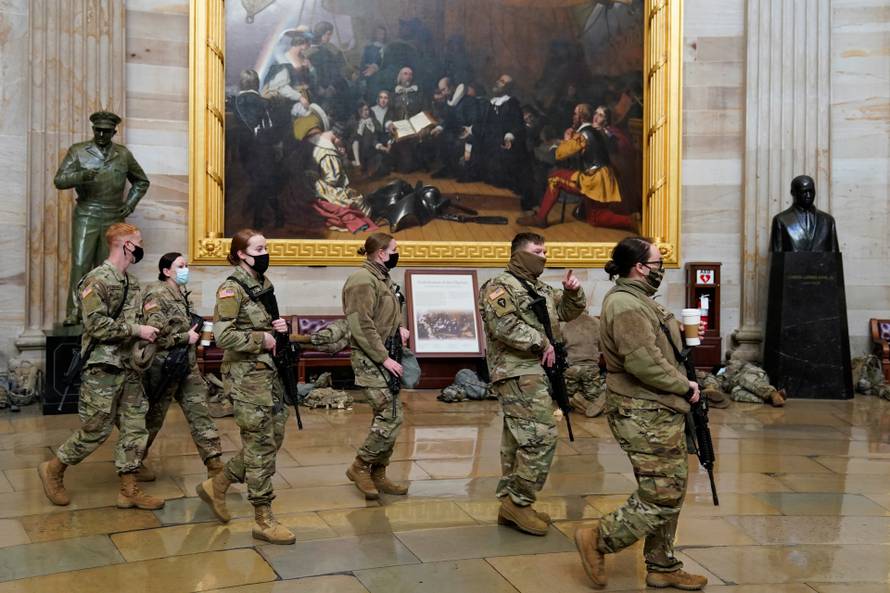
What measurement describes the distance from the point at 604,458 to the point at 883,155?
6.49 m

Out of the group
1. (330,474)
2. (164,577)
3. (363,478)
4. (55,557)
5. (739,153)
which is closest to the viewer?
(164,577)

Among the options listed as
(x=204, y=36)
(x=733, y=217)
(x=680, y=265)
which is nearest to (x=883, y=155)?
(x=733, y=217)

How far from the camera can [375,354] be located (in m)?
6.57

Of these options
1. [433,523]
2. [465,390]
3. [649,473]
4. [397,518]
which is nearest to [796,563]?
[649,473]

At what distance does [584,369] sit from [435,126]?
3534mm

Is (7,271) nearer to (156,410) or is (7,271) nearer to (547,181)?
(156,410)

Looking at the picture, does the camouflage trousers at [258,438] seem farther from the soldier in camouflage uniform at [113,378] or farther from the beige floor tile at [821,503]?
the beige floor tile at [821,503]

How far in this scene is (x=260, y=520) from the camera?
5.73 meters

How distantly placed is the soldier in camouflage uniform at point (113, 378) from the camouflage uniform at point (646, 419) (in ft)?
9.71

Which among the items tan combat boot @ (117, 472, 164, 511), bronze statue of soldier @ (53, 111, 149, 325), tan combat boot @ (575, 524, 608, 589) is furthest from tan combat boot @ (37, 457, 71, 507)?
bronze statue of soldier @ (53, 111, 149, 325)

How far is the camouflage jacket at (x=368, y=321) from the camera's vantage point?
21.6 feet

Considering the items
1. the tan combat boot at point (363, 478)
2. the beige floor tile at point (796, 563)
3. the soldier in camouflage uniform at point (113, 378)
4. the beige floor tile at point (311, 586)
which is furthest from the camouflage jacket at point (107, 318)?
the beige floor tile at point (796, 563)

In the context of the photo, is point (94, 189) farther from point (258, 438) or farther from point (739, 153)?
point (739, 153)

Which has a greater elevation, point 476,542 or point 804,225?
point 804,225
